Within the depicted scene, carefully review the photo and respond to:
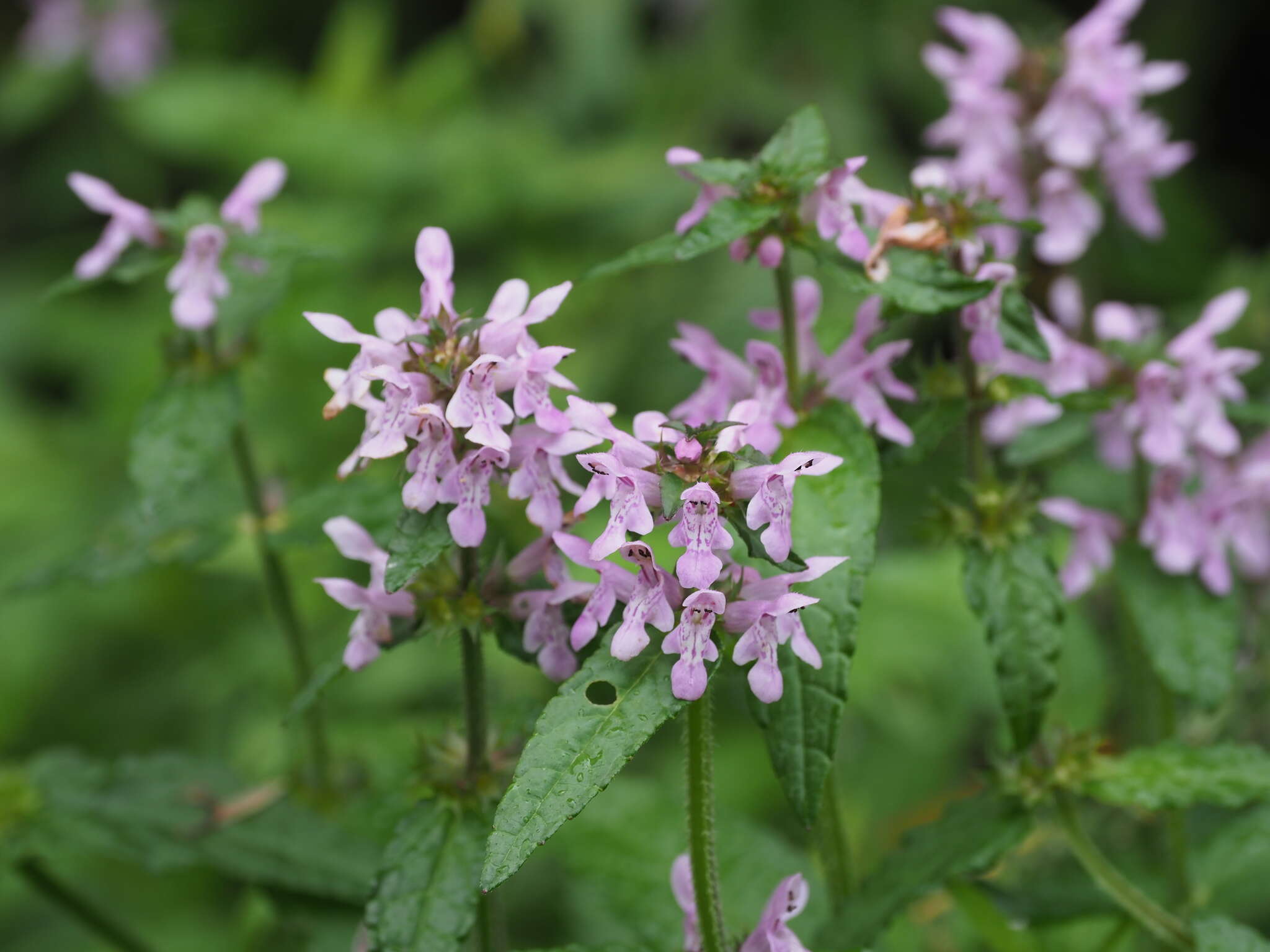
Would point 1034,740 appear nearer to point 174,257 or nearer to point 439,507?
point 439,507

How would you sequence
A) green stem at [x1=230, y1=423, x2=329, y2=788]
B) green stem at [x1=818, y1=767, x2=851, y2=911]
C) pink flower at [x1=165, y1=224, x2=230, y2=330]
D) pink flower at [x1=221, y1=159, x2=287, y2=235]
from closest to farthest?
green stem at [x1=818, y1=767, x2=851, y2=911], pink flower at [x1=165, y1=224, x2=230, y2=330], pink flower at [x1=221, y1=159, x2=287, y2=235], green stem at [x1=230, y1=423, x2=329, y2=788]

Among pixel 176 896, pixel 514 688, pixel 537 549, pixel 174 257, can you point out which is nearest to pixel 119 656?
pixel 176 896

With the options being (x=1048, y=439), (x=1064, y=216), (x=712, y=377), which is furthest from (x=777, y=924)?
(x=1064, y=216)

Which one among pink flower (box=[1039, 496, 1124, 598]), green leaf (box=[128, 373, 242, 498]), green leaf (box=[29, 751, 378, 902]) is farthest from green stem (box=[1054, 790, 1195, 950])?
green leaf (box=[128, 373, 242, 498])

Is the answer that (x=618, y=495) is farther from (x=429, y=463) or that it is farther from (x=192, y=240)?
(x=192, y=240)

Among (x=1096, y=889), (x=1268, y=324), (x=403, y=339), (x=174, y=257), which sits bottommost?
(x=1096, y=889)

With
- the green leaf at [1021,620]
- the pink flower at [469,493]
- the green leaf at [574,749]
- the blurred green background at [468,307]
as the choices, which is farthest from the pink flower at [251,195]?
the green leaf at [1021,620]

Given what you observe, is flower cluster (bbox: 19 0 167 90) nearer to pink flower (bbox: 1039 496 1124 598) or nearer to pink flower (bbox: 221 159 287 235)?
pink flower (bbox: 221 159 287 235)
